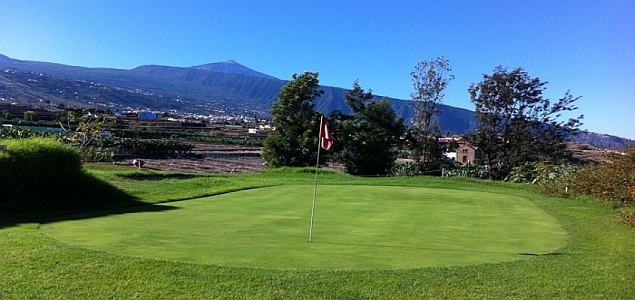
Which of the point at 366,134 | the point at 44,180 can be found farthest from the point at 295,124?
the point at 44,180

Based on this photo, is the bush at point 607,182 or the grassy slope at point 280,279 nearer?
the grassy slope at point 280,279

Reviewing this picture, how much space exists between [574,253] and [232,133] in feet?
326

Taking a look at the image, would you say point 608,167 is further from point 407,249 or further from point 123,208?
point 123,208

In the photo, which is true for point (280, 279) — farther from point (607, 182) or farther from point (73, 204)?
point (607, 182)

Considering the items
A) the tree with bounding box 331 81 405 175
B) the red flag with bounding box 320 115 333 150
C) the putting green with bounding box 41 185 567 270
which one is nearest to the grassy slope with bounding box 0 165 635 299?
the putting green with bounding box 41 185 567 270

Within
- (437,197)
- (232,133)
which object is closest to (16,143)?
(437,197)

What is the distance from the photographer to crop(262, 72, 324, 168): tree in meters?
32.3

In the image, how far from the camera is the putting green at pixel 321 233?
6.71 metres

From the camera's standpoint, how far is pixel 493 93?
106 ft

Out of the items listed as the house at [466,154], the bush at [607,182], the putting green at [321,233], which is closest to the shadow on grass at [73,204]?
the putting green at [321,233]

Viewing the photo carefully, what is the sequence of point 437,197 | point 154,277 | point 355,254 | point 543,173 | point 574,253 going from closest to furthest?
1. point 154,277
2. point 355,254
3. point 574,253
4. point 437,197
5. point 543,173

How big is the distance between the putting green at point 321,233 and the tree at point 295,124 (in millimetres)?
18357

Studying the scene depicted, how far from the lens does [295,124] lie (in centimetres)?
3275

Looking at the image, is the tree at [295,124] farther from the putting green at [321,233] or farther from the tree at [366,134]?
the putting green at [321,233]
